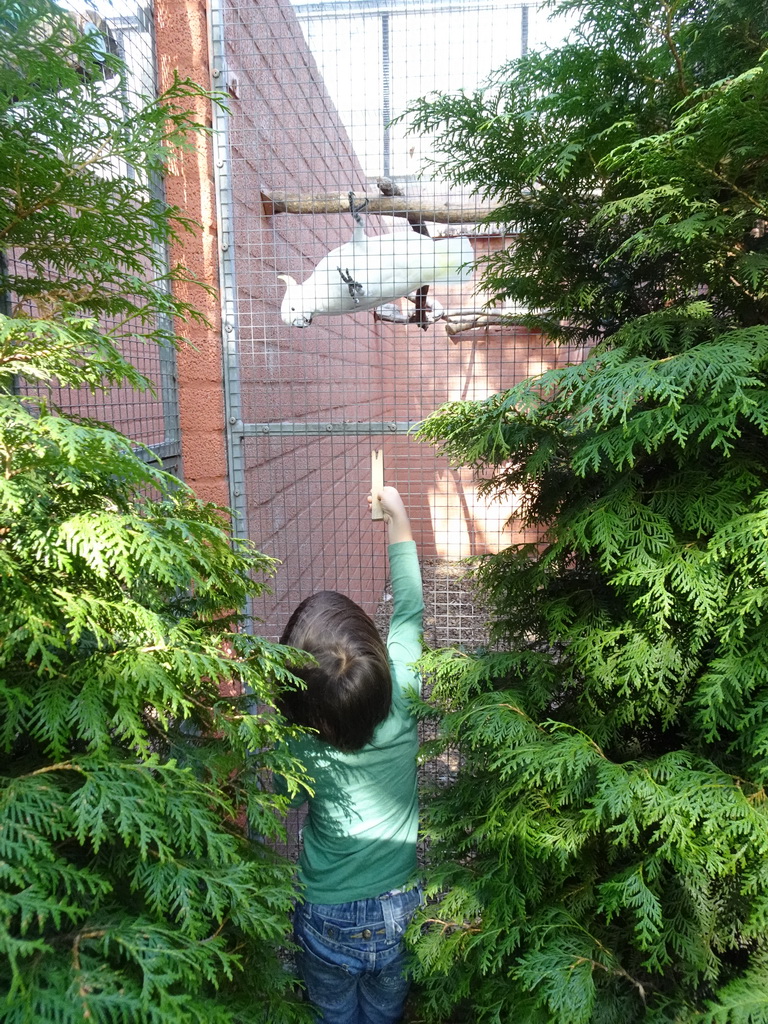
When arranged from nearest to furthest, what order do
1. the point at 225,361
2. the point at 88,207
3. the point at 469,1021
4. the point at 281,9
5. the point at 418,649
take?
the point at 88,207
the point at 469,1021
the point at 418,649
the point at 225,361
the point at 281,9

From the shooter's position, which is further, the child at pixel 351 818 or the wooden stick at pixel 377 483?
the wooden stick at pixel 377 483

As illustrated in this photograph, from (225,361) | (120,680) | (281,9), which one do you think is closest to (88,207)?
(120,680)

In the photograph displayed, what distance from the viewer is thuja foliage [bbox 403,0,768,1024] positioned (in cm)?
115

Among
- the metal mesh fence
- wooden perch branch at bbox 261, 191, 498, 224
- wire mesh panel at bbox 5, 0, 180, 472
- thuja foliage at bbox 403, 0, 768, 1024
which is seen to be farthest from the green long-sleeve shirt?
wooden perch branch at bbox 261, 191, 498, 224

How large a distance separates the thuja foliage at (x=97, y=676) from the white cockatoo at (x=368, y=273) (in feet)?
3.78

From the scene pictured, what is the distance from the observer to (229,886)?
0.96 meters

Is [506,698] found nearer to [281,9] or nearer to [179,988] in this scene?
[179,988]

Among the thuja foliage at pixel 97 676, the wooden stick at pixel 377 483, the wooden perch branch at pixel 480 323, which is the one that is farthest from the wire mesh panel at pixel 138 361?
the wooden perch branch at pixel 480 323

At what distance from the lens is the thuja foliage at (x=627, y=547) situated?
1.15 meters

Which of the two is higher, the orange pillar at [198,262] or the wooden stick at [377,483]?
the orange pillar at [198,262]

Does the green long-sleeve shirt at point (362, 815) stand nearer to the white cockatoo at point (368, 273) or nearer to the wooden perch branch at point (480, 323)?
the wooden perch branch at point (480, 323)

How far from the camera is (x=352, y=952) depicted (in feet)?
4.88

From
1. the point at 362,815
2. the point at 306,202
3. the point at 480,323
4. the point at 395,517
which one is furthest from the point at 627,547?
the point at 306,202

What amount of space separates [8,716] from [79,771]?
0.38 ft
